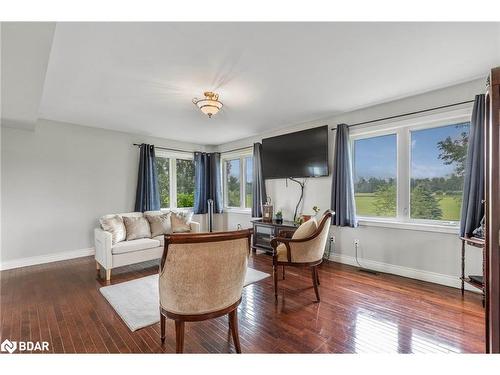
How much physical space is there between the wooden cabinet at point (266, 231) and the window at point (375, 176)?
1201 mm

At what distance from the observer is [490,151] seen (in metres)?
1.17

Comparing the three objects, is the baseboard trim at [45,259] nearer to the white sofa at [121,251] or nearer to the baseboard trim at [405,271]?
the white sofa at [121,251]

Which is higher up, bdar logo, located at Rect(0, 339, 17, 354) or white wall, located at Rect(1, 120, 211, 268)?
white wall, located at Rect(1, 120, 211, 268)

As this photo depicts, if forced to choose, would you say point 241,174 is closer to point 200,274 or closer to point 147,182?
point 147,182

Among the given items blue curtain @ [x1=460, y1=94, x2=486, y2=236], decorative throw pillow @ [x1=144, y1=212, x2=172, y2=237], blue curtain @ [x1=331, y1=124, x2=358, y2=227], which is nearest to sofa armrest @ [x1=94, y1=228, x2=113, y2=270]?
decorative throw pillow @ [x1=144, y1=212, x2=172, y2=237]

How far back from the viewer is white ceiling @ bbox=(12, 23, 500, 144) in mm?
1820

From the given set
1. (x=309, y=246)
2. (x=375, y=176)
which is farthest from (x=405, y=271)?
(x=309, y=246)

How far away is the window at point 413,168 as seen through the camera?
296 cm

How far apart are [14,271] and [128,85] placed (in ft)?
11.1

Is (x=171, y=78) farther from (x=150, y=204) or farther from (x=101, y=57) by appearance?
(x=150, y=204)

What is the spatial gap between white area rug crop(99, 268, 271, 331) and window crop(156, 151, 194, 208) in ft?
8.59

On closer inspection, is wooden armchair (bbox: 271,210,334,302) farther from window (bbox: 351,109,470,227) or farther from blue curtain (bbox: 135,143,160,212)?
blue curtain (bbox: 135,143,160,212)
